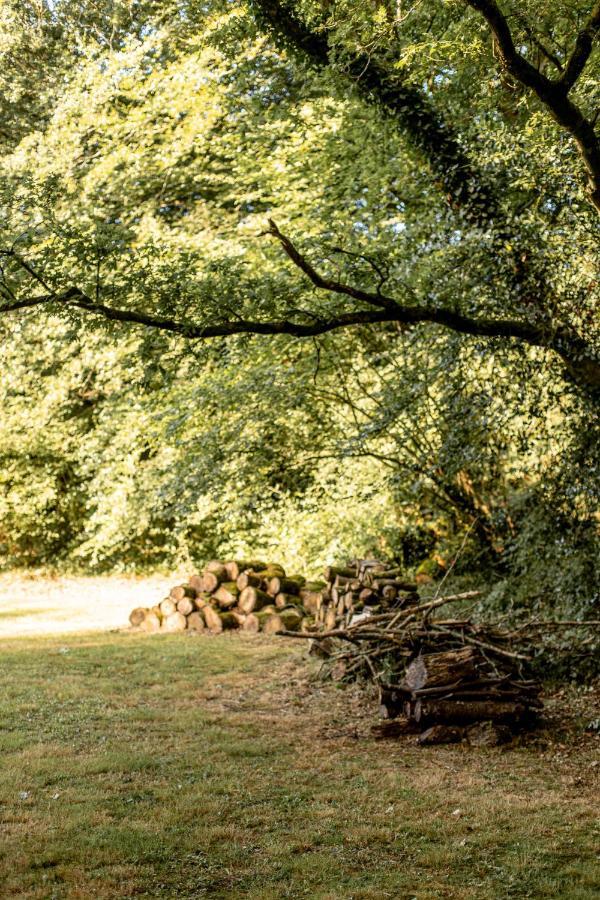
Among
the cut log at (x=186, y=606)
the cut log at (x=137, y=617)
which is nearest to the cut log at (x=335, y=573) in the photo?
the cut log at (x=186, y=606)

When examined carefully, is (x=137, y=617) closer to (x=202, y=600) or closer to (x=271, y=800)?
(x=202, y=600)

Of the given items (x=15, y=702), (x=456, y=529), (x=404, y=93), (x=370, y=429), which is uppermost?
(x=404, y=93)

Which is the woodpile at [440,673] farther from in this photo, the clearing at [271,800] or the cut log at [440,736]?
the clearing at [271,800]

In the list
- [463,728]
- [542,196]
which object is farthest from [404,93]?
[463,728]

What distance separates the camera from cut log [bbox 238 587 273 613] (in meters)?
Result: 11.1

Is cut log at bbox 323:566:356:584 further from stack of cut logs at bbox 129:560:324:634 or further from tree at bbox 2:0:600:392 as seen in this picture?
tree at bbox 2:0:600:392

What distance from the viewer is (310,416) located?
38.1ft

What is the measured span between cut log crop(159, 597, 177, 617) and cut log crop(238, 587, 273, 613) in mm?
893

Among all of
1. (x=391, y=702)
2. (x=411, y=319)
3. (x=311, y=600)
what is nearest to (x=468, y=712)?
(x=391, y=702)

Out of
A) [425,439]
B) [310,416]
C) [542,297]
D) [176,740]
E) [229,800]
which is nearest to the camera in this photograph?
[229,800]

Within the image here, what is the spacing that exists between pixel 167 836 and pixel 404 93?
21.6 feet

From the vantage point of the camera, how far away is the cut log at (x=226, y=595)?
37.3 ft

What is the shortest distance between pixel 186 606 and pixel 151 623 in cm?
56

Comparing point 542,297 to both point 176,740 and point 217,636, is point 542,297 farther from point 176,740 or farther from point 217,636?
point 217,636
